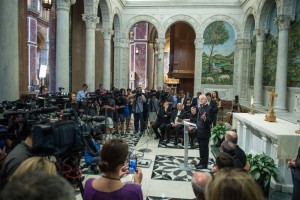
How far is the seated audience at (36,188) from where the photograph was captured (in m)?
1.00

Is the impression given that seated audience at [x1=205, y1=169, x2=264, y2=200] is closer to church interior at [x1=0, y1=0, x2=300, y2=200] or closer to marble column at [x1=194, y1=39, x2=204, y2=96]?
church interior at [x1=0, y1=0, x2=300, y2=200]

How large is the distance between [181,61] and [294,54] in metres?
11.4

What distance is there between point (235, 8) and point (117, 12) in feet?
23.8

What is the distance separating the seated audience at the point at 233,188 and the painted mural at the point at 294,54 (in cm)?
1058

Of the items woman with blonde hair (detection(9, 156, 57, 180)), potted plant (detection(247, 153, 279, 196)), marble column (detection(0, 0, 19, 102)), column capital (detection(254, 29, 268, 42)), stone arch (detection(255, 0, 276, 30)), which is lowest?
potted plant (detection(247, 153, 279, 196))

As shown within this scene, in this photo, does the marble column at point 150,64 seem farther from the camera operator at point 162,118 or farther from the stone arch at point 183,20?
the camera operator at point 162,118

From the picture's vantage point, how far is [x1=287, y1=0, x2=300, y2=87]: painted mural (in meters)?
10.8

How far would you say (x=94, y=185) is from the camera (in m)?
2.25

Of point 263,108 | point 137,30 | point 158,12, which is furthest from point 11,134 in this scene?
point 137,30

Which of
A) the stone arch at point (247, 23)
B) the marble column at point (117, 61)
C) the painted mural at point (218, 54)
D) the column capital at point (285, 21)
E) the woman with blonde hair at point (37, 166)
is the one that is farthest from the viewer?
the marble column at point (117, 61)

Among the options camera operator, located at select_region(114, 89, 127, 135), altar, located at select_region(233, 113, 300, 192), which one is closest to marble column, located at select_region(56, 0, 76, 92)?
camera operator, located at select_region(114, 89, 127, 135)

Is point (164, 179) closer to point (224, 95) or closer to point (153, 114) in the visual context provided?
point (153, 114)

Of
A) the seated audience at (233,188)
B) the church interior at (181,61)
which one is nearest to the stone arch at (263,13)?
the church interior at (181,61)

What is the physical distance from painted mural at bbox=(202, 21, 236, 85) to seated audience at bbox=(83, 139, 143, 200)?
53.6 ft
